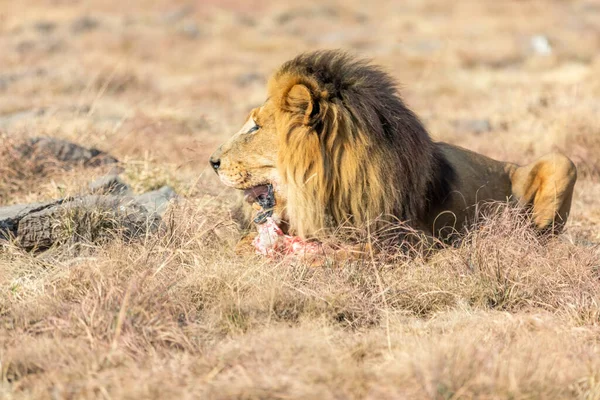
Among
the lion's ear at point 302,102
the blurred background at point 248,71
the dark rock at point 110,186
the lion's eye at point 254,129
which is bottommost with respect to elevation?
the blurred background at point 248,71

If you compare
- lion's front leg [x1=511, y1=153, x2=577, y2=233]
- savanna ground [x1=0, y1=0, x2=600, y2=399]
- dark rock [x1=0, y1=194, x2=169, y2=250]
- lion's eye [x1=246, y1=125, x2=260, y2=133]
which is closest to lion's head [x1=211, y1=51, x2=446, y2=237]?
lion's eye [x1=246, y1=125, x2=260, y2=133]

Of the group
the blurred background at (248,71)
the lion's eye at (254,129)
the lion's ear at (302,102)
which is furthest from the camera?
the blurred background at (248,71)

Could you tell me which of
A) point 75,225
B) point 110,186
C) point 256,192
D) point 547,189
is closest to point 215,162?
point 256,192

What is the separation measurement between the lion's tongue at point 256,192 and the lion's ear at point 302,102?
0.52 metres

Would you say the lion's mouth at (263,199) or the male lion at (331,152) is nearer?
the male lion at (331,152)

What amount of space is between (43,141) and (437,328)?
411 centimetres

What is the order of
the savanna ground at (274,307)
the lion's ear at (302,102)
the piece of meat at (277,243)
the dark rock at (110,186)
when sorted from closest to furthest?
the savanna ground at (274,307), the lion's ear at (302,102), the piece of meat at (277,243), the dark rock at (110,186)

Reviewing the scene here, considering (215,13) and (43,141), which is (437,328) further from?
(215,13)

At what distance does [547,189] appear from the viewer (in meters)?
5.66

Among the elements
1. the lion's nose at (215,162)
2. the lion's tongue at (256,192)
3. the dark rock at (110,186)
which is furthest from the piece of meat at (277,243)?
the dark rock at (110,186)

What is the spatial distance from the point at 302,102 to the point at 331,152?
30cm

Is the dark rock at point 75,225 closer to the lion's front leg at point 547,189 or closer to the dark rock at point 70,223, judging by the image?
the dark rock at point 70,223

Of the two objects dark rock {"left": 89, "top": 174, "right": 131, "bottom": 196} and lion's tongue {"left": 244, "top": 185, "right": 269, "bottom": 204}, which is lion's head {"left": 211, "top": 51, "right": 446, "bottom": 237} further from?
dark rock {"left": 89, "top": 174, "right": 131, "bottom": 196}

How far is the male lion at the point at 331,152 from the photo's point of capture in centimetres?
457
